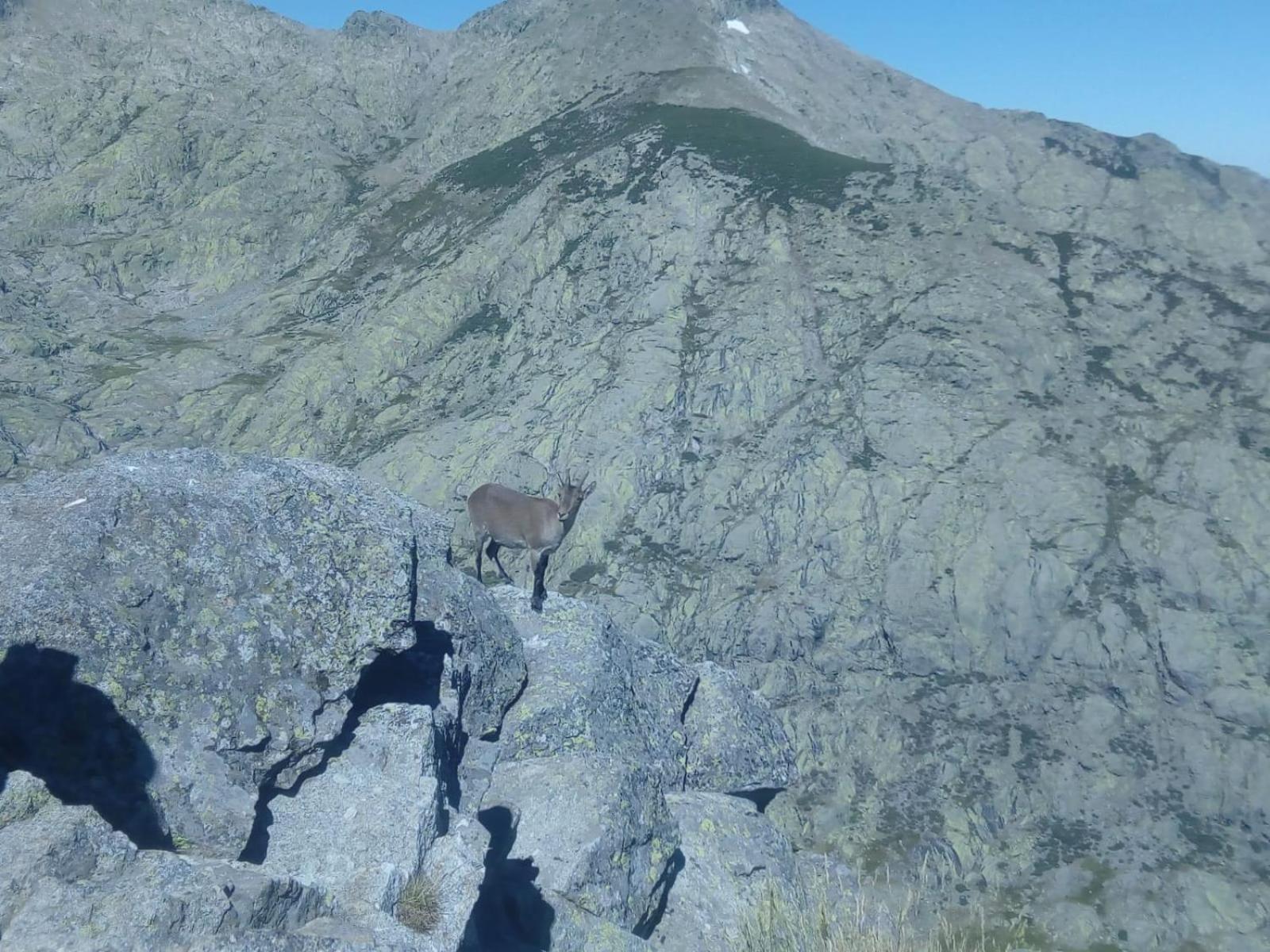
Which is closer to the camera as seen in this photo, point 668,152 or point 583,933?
point 583,933

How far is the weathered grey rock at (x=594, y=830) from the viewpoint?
1060 centimetres

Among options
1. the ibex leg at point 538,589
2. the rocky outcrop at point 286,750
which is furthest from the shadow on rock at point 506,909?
the ibex leg at point 538,589

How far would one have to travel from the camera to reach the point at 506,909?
952cm

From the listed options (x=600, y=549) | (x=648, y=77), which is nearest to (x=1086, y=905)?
→ (x=600, y=549)

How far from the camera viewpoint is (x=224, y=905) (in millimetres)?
6699

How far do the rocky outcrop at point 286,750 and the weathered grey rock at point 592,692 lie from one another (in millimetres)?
72

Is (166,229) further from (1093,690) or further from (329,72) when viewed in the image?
(1093,690)

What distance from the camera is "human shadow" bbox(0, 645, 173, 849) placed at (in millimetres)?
8117

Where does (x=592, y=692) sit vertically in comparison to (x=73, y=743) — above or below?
below

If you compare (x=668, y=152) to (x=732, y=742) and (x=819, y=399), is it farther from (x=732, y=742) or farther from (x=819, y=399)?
(x=732, y=742)

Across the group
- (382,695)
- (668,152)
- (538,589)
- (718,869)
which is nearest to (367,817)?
(382,695)

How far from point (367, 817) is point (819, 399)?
49.3 metres

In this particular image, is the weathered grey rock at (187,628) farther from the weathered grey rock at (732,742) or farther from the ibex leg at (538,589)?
the weathered grey rock at (732,742)

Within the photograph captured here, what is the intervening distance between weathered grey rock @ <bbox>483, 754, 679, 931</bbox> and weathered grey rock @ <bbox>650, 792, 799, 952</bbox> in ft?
1.33
